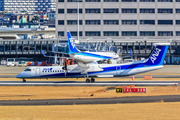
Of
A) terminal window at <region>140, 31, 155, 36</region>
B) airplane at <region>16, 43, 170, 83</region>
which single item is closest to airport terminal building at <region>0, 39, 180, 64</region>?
terminal window at <region>140, 31, 155, 36</region>

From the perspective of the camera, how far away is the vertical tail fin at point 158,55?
53438 millimetres

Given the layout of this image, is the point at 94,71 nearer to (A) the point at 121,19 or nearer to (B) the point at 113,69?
(B) the point at 113,69

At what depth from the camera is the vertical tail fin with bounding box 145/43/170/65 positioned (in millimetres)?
53438

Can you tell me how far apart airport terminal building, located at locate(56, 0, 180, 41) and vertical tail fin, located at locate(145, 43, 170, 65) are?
67319 mm

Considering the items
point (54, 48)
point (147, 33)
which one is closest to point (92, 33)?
point (54, 48)

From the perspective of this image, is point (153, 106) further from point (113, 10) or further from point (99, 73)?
point (113, 10)

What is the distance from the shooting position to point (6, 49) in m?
126

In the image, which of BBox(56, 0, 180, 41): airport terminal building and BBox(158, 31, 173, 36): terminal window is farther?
BBox(158, 31, 173, 36): terminal window

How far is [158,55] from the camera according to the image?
5369 cm

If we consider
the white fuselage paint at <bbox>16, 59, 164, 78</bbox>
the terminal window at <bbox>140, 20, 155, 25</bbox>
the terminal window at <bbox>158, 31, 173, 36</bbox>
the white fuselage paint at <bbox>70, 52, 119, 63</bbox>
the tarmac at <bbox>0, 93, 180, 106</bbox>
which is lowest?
the tarmac at <bbox>0, 93, 180, 106</bbox>

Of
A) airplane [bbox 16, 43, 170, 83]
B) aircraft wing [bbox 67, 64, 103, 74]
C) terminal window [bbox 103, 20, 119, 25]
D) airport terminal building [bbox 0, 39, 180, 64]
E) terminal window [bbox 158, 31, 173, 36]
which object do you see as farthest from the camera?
terminal window [bbox 158, 31, 173, 36]

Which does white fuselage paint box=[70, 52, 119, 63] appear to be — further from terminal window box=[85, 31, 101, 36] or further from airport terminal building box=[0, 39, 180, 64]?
terminal window box=[85, 31, 101, 36]

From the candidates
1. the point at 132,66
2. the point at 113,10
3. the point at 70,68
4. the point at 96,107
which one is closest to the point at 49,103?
the point at 96,107

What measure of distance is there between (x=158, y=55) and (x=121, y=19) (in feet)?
227
